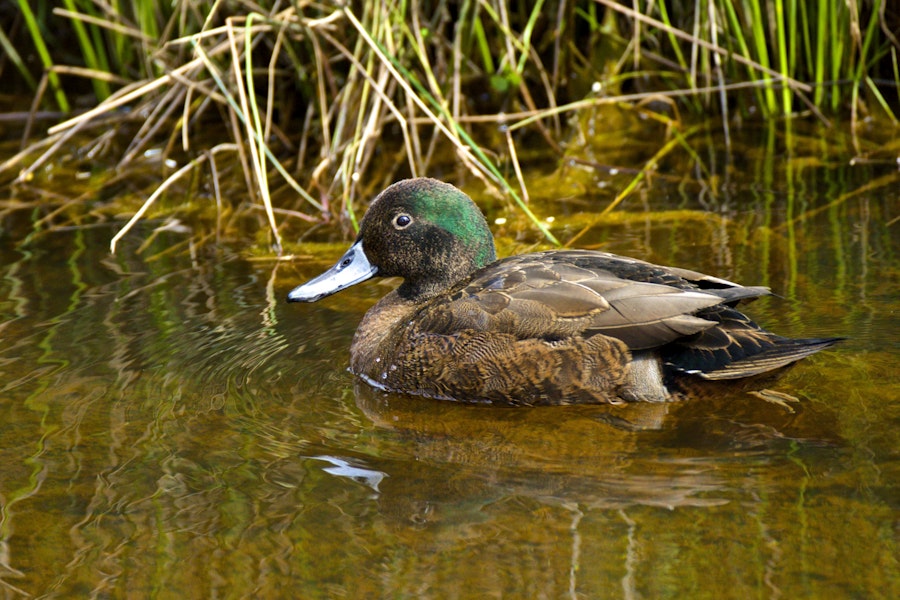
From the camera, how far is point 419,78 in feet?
25.0

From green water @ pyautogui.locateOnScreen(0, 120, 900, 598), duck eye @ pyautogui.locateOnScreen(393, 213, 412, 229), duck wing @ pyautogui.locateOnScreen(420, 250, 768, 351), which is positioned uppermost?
duck eye @ pyautogui.locateOnScreen(393, 213, 412, 229)

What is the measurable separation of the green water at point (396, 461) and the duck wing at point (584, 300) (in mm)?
316

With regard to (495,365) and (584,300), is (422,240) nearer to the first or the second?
(495,365)

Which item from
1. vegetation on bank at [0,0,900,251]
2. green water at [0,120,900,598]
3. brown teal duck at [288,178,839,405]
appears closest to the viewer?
green water at [0,120,900,598]

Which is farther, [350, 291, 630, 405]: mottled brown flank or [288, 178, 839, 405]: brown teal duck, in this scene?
[350, 291, 630, 405]: mottled brown flank

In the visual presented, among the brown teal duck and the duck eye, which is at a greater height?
the duck eye

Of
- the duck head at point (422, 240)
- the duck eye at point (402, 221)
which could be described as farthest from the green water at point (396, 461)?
the duck eye at point (402, 221)

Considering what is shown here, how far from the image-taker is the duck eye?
509 cm

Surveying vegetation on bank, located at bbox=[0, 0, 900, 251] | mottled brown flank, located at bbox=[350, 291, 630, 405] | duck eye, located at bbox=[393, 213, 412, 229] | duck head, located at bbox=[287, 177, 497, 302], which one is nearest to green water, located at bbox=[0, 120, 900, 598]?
mottled brown flank, located at bbox=[350, 291, 630, 405]

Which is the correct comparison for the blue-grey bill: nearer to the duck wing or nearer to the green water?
the green water

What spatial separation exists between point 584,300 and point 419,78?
3.54 meters

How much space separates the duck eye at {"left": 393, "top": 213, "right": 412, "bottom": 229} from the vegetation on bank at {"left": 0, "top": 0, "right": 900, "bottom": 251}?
4.64ft

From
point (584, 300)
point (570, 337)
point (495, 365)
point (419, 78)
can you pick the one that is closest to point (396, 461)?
point (495, 365)

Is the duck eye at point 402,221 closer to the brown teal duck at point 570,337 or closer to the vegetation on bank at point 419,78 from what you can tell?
the brown teal duck at point 570,337
